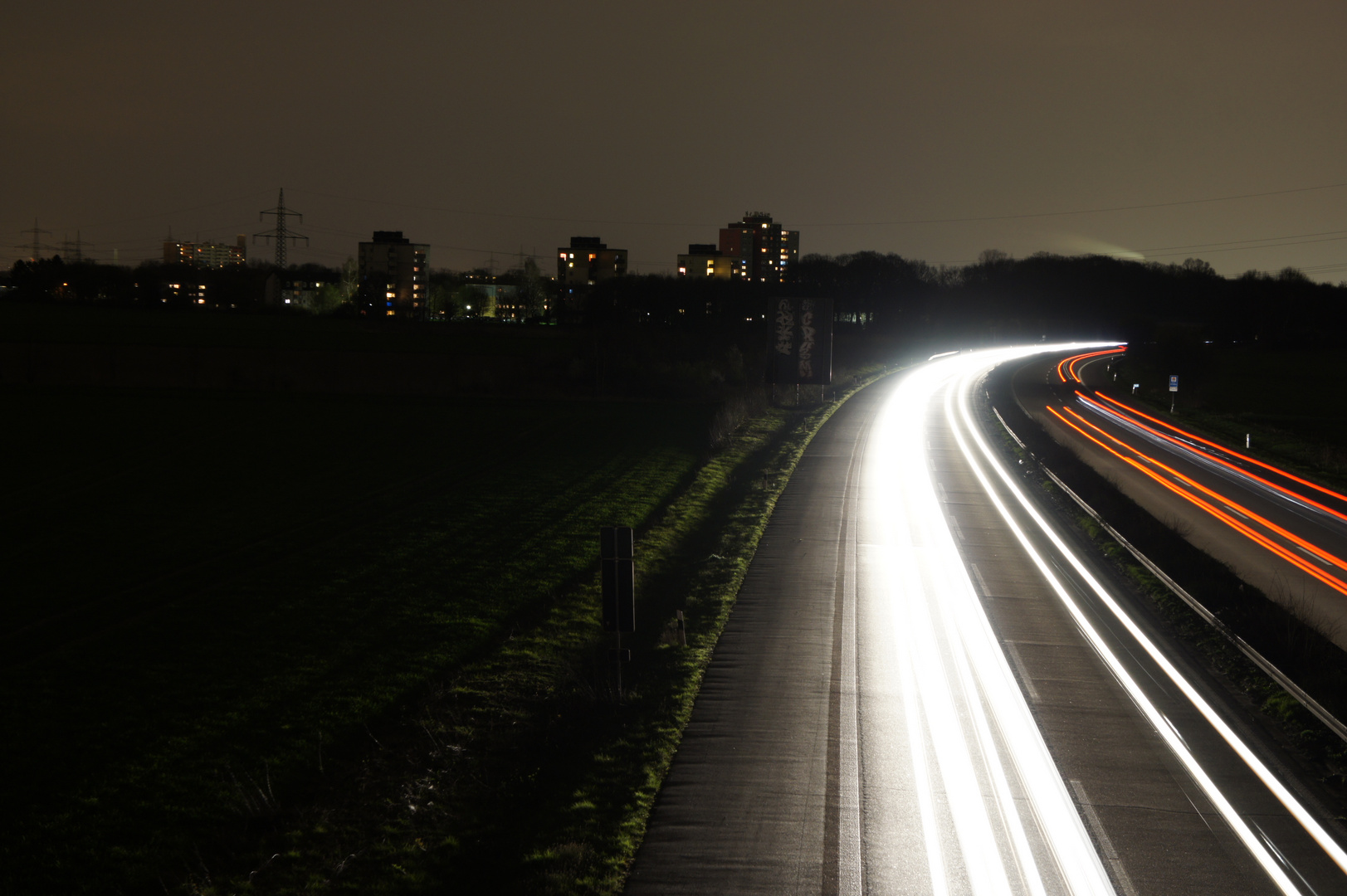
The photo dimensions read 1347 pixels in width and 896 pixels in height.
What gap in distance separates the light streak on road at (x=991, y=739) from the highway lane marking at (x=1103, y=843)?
0.09 metres

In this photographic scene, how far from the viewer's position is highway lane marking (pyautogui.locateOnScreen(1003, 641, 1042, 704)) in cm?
1032

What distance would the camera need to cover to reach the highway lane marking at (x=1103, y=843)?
22.0ft

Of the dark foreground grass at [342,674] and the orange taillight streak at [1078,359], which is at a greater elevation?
the orange taillight streak at [1078,359]

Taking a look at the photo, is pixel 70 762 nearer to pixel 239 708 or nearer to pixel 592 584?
pixel 239 708

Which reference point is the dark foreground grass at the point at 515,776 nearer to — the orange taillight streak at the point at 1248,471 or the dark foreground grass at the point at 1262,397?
the orange taillight streak at the point at 1248,471

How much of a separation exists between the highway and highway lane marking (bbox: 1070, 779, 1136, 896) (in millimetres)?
22

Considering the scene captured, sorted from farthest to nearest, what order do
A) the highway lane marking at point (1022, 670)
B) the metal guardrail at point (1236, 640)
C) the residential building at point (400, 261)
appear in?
the residential building at point (400, 261) < the highway lane marking at point (1022, 670) < the metal guardrail at point (1236, 640)

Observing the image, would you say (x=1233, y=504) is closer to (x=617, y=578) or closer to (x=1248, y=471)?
(x=1248, y=471)

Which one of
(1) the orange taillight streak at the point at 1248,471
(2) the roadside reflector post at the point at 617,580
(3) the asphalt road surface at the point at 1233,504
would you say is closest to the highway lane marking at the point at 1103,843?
(2) the roadside reflector post at the point at 617,580

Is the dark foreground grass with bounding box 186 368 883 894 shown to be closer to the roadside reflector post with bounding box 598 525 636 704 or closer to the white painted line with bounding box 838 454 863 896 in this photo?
the roadside reflector post with bounding box 598 525 636 704

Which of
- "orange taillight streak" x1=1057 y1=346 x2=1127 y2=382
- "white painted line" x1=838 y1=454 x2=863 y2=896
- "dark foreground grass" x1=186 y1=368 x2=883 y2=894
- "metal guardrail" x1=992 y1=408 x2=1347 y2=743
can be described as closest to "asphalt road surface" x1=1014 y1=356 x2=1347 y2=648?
"metal guardrail" x1=992 y1=408 x2=1347 y2=743

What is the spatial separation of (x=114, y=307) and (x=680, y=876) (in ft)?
396

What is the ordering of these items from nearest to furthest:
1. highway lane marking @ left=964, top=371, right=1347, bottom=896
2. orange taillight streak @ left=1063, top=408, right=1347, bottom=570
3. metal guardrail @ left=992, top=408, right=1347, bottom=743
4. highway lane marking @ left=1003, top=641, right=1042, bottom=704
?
highway lane marking @ left=964, top=371, right=1347, bottom=896 < metal guardrail @ left=992, top=408, right=1347, bottom=743 < highway lane marking @ left=1003, top=641, right=1042, bottom=704 < orange taillight streak @ left=1063, top=408, right=1347, bottom=570

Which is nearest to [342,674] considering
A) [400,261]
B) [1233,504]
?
[1233,504]
